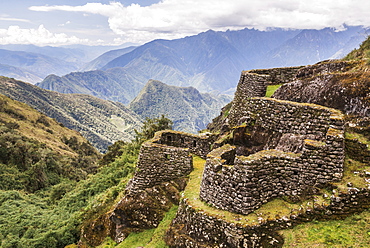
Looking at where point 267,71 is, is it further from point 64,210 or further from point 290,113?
point 64,210

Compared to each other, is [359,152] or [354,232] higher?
[359,152]

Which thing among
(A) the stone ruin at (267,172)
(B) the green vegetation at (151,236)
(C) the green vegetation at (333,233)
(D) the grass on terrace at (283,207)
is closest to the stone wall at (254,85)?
(A) the stone ruin at (267,172)

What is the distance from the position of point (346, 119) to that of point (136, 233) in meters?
11.2

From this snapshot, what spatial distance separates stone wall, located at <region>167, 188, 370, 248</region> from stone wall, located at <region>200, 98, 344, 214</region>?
0.67 metres

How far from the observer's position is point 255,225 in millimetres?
8289

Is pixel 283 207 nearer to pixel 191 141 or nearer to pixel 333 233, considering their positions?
pixel 333 233

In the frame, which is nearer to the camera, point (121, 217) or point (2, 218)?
point (121, 217)

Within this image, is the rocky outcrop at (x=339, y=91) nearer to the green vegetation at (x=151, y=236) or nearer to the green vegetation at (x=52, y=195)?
the green vegetation at (x=151, y=236)

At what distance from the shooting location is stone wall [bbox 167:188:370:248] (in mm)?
7617

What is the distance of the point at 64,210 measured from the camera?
88.5 ft

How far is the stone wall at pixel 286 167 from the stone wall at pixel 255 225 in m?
0.67

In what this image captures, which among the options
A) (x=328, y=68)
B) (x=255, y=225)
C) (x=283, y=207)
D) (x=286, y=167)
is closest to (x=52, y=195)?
(x=255, y=225)

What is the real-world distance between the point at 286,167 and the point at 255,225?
236 cm

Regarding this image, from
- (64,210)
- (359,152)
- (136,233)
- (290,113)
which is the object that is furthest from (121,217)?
(64,210)
